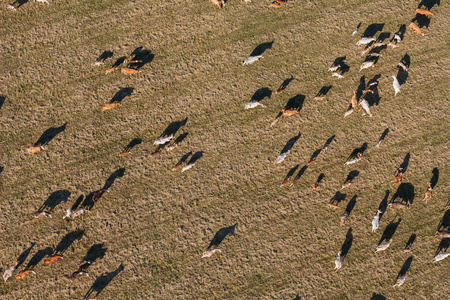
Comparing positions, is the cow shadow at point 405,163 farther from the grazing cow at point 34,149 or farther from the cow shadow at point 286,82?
the grazing cow at point 34,149

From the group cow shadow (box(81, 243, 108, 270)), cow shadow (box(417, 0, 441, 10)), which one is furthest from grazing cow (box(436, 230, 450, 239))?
cow shadow (box(81, 243, 108, 270))

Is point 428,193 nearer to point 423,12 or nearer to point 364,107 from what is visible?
point 364,107

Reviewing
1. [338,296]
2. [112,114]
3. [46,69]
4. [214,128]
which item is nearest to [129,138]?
[112,114]

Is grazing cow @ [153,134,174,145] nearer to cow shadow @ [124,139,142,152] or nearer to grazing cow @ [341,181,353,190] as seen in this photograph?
cow shadow @ [124,139,142,152]

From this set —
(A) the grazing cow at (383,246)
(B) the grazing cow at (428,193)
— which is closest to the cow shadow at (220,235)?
(A) the grazing cow at (383,246)

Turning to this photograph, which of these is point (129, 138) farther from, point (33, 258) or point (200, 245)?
point (33, 258)
